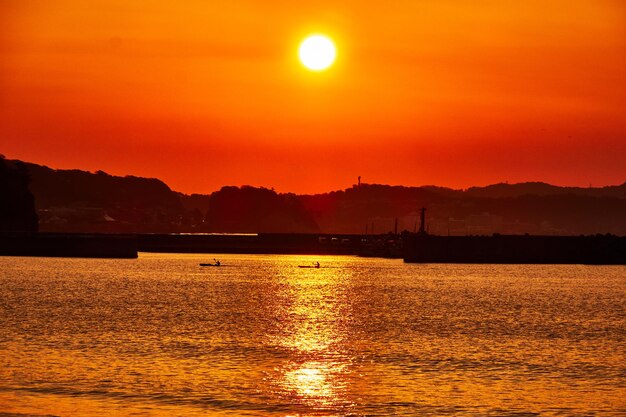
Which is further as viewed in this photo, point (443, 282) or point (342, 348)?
point (443, 282)

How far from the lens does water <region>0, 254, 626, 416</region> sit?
3691 centimetres

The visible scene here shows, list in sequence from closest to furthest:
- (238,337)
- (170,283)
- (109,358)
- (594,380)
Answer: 1. (594,380)
2. (109,358)
3. (238,337)
4. (170,283)

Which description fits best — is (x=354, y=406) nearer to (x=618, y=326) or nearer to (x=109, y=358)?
(x=109, y=358)

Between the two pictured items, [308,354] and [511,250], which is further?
[511,250]

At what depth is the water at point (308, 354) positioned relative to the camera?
36906 mm

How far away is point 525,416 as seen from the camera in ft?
115

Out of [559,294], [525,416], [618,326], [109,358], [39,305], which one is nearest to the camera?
[525,416]

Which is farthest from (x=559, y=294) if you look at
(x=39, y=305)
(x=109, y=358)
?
(x=109, y=358)

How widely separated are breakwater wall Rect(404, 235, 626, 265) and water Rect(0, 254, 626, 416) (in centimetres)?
8228

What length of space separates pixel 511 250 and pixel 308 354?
145 metres

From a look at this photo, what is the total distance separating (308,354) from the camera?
5178 centimetres

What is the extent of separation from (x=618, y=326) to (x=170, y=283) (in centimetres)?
6868

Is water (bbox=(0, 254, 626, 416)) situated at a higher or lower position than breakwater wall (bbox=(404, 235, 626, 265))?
lower

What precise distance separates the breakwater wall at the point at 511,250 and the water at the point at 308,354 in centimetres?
8228
